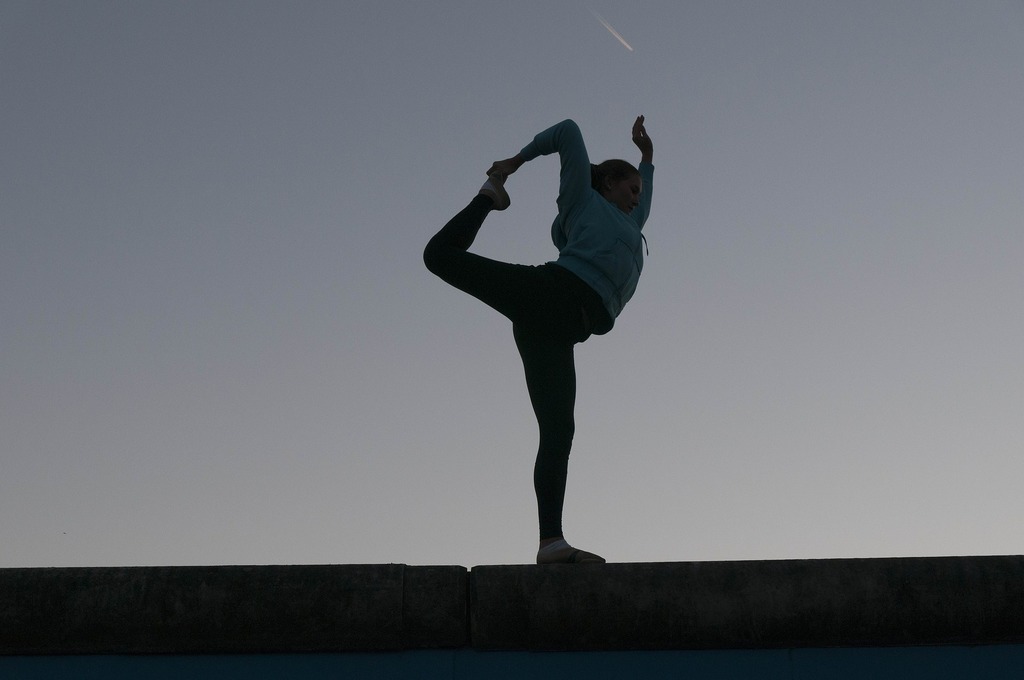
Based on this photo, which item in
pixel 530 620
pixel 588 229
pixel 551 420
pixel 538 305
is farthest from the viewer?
pixel 588 229

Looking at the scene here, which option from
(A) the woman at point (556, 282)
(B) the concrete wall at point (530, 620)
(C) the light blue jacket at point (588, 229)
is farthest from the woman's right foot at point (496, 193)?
(B) the concrete wall at point (530, 620)

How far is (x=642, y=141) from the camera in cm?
489

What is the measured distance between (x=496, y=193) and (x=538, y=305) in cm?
48

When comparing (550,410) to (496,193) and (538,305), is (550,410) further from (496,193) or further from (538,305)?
(496,193)

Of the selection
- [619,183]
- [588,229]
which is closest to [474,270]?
[588,229]

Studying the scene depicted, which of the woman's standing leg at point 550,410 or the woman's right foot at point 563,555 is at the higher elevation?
the woman's standing leg at point 550,410

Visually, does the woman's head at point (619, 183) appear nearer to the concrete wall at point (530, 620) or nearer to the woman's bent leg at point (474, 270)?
the woman's bent leg at point (474, 270)

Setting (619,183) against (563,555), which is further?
(619,183)

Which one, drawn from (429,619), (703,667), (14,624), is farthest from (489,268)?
(14,624)

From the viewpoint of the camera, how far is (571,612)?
2.97m

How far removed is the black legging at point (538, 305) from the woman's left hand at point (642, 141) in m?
1.14

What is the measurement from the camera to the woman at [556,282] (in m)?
3.79

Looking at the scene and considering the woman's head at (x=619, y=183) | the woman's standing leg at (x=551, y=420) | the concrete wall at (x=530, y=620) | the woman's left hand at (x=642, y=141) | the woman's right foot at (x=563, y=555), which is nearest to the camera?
the concrete wall at (x=530, y=620)

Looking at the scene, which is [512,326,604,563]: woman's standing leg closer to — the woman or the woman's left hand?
the woman
